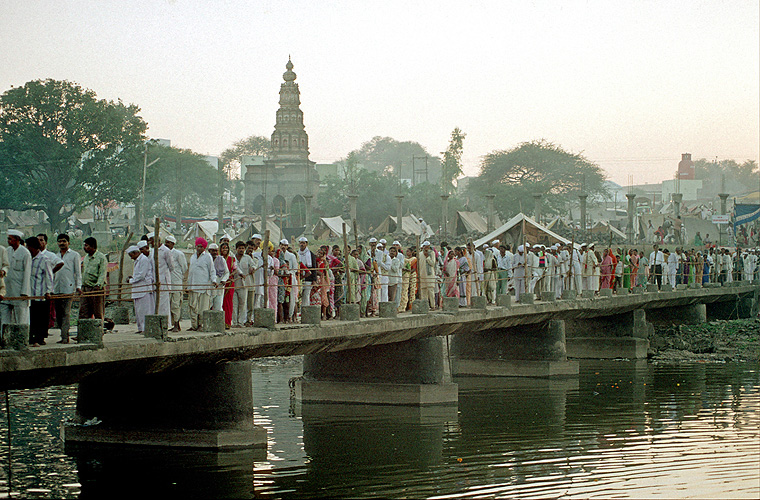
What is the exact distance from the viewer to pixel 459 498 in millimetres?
11094

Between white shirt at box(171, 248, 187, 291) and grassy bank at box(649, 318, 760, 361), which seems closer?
white shirt at box(171, 248, 187, 291)

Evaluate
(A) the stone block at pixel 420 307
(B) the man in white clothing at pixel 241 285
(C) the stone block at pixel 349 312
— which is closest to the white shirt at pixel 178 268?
(B) the man in white clothing at pixel 241 285

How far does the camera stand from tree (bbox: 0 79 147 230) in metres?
44.1

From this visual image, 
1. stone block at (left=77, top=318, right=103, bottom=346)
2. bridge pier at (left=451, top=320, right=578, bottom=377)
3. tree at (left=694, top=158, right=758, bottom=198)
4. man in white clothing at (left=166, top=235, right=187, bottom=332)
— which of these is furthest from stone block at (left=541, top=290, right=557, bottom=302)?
tree at (left=694, top=158, right=758, bottom=198)

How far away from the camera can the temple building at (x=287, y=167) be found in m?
70.2

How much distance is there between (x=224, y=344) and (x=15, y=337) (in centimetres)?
323

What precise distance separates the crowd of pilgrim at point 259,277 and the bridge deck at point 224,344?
1.80 ft

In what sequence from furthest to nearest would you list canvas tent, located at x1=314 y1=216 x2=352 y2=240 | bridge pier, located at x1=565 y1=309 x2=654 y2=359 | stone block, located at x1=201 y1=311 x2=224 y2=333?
1. canvas tent, located at x1=314 y1=216 x2=352 y2=240
2. bridge pier, located at x1=565 y1=309 x2=654 y2=359
3. stone block, located at x1=201 y1=311 x2=224 y2=333

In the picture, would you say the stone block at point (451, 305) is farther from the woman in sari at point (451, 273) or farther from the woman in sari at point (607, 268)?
the woman in sari at point (607, 268)

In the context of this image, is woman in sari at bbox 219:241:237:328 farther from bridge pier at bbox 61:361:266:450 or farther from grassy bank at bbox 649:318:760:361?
grassy bank at bbox 649:318:760:361

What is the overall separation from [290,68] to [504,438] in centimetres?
5785

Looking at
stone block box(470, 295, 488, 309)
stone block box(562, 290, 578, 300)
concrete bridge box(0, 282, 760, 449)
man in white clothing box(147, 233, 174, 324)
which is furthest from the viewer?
stone block box(562, 290, 578, 300)

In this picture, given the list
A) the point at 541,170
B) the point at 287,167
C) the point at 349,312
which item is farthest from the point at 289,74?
the point at 349,312

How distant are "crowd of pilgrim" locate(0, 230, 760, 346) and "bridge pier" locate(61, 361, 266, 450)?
75cm
